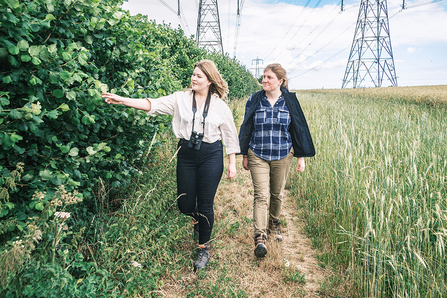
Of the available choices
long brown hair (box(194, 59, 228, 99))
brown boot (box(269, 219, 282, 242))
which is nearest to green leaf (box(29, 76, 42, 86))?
long brown hair (box(194, 59, 228, 99))

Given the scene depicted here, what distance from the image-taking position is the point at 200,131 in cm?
270

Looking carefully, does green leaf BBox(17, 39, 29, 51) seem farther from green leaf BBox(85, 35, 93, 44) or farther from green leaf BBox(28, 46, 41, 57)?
green leaf BBox(85, 35, 93, 44)

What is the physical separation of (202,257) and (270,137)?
5.30 ft

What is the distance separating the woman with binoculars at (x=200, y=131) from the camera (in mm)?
2699

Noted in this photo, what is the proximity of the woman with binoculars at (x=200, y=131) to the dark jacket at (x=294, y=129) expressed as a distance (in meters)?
0.55

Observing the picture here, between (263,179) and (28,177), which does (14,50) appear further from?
(263,179)

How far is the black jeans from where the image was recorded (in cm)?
276

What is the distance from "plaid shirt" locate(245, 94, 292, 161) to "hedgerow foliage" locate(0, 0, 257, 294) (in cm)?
137

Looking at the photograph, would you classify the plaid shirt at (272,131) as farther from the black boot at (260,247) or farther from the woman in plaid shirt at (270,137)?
the black boot at (260,247)

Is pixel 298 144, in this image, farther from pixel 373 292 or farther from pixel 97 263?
pixel 97 263

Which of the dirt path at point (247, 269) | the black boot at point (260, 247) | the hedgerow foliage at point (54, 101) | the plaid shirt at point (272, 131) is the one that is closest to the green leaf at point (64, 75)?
the hedgerow foliage at point (54, 101)

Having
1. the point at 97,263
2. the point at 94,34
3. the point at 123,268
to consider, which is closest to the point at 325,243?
the point at 123,268

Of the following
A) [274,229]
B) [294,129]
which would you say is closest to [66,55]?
[294,129]

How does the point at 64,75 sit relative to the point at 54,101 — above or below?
above
